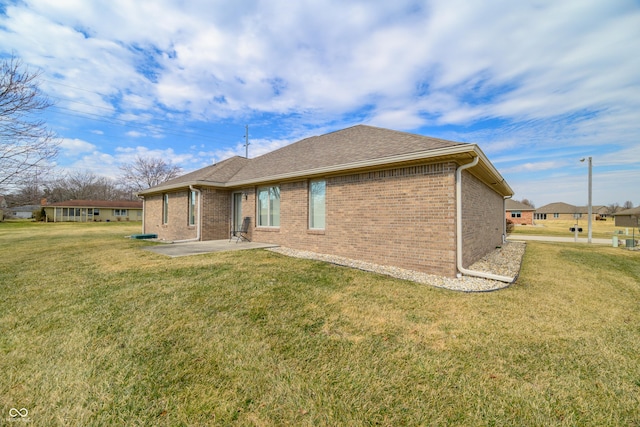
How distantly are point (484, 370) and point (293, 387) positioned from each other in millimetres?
1901

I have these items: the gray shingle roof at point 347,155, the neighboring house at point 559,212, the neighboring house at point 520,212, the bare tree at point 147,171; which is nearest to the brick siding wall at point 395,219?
the gray shingle roof at point 347,155

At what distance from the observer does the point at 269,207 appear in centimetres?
1052

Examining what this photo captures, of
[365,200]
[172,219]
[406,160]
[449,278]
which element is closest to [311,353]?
[449,278]

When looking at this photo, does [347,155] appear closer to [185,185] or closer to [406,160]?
[406,160]

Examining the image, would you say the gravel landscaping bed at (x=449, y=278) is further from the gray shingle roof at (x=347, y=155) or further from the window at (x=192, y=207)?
the window at (x=192, y=207)

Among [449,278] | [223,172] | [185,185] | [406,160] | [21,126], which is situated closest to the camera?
[449,278]

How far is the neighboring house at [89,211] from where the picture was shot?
38094 mm

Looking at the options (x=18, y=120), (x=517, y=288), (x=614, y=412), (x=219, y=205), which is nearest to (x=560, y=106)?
(x=517, y=288)

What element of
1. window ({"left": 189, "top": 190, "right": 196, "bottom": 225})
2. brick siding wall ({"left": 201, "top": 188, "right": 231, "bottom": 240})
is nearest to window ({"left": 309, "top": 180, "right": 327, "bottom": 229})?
brick siding wall ({"left": 201, "top": 188, "right": 231, "bottom": 240})

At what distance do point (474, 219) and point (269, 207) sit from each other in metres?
7.16

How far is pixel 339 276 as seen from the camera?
19.0 feet

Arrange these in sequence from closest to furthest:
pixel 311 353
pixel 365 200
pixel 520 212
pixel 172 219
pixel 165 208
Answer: pixel 311 353 → pixel 365 200 → pixel 172 219 → pixel 165 208 → pixel 520 212

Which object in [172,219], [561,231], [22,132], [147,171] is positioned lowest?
[561,231]

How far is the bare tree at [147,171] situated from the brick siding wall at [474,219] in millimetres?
43690
